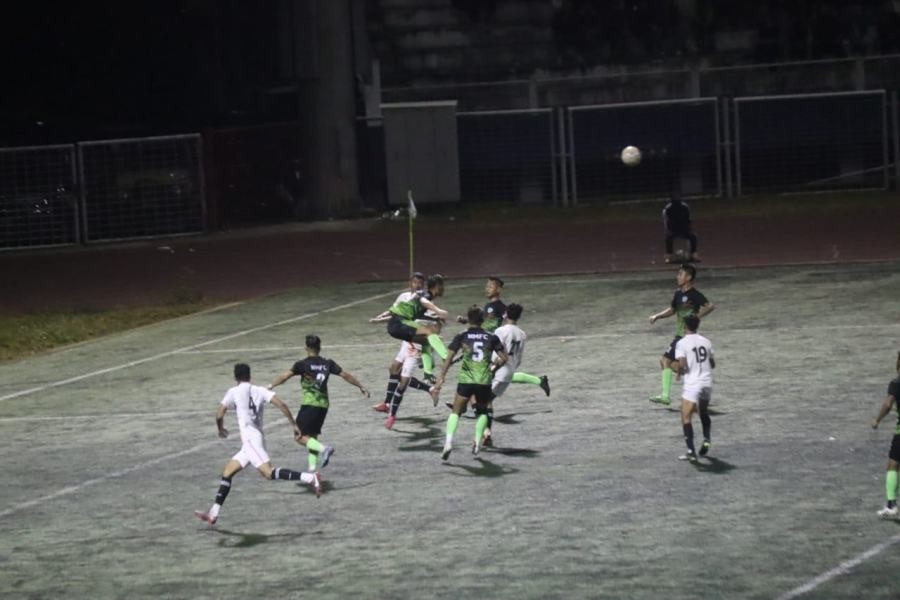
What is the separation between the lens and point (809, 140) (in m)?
48.4

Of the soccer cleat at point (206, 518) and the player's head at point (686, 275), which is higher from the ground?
the player's head at point (686, 275)

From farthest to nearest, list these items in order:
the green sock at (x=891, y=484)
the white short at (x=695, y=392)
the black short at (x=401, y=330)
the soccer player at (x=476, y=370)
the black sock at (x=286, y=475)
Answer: the black short at (x=401, y=330) → the soccer player at (x=476, y=370) → the white short at (x=695, y=392) → the black sock at (x=286, y=475) → the green sock at (x=891, y=484)

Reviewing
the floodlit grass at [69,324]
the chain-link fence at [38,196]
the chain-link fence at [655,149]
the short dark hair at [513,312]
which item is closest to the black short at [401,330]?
the short dark hair at [513,312]

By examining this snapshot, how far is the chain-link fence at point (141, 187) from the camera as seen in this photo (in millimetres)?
45812

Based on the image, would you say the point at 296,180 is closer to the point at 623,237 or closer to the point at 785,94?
the point at 623,237

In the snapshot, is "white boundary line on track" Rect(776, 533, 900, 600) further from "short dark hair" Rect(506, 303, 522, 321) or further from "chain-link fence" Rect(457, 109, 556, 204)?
"chain-link fence" Rect(457, 109, 556, 204)

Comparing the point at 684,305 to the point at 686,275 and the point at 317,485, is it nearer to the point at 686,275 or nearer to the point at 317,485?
the point at 686,275

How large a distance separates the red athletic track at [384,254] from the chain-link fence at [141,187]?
2.20 ft

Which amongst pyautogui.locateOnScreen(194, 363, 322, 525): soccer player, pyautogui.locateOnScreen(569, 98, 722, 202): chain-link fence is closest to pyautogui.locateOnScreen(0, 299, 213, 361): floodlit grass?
pyautogui.locateOnScreen(194, 363, 322, 525): soccer player

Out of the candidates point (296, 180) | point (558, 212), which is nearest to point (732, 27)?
point (558, 212)

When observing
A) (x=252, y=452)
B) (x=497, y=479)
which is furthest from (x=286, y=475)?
(x=497, y=479)

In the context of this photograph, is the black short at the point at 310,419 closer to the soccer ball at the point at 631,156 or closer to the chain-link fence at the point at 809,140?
the soccer ball at the point at 631,156

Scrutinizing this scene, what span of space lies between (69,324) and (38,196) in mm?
11798

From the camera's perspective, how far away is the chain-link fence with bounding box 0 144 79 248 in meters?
45.1
